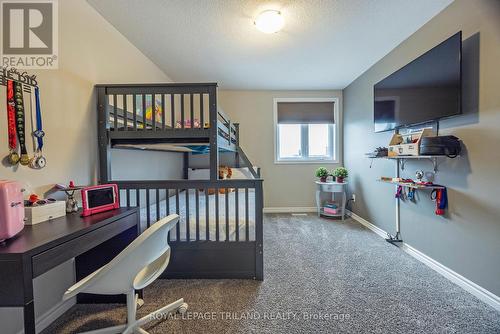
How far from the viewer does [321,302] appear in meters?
1.63

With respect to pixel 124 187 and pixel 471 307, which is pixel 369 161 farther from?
pixel 124 187

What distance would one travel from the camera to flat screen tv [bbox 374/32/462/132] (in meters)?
1.75

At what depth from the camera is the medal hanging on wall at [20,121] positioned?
50.4 inches

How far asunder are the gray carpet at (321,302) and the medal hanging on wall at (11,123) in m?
1.03

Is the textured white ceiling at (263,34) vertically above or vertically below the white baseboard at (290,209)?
above

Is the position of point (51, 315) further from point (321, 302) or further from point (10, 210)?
point (321, 302)

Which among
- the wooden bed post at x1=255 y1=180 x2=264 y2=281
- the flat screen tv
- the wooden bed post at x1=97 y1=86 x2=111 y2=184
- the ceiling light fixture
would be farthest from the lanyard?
the flat screen tv

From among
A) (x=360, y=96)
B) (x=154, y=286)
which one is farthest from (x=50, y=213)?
(x=360, y=96)

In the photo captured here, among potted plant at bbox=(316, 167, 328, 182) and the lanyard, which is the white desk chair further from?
potted plant at bbox=(316, 167, 328, 182)

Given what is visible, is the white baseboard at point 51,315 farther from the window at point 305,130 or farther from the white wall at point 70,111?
the window at point 305,130

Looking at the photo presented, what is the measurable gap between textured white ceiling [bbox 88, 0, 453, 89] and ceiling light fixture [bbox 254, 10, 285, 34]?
2.1 inches

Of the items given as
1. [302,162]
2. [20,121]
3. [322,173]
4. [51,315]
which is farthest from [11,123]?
[302,162]

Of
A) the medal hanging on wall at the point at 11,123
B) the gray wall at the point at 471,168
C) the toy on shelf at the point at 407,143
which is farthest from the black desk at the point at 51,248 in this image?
the gray wall at the point at 471,168

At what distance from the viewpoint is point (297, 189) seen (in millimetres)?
4285
